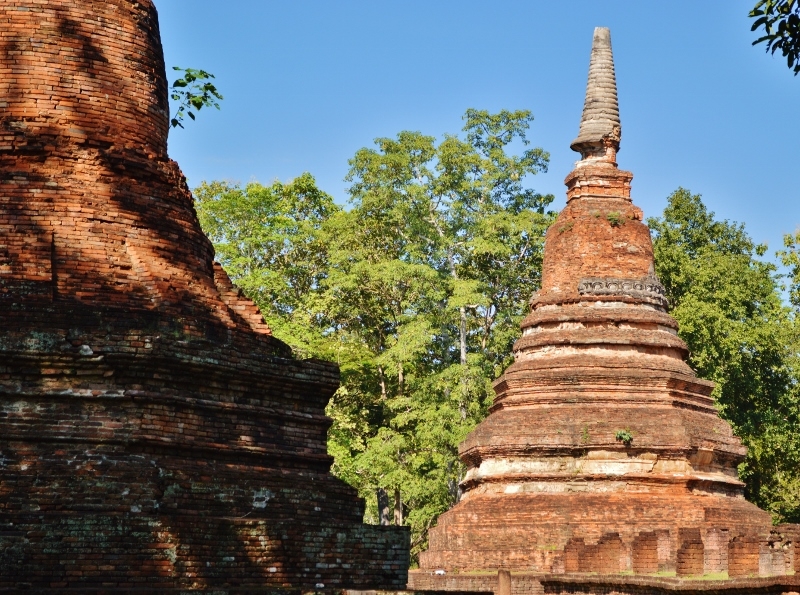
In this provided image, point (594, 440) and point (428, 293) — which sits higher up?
point (428, 293)

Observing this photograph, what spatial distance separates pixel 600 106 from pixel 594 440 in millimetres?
7224

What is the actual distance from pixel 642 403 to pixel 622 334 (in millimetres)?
1448

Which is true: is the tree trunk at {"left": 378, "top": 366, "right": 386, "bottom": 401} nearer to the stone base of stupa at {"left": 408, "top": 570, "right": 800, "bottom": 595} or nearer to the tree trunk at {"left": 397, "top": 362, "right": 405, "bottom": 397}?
the tree trunk at {"left": 397, "top": 362, "right": 405, "bottom": 397}

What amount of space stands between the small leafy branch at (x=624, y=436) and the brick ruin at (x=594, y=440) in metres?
0.02

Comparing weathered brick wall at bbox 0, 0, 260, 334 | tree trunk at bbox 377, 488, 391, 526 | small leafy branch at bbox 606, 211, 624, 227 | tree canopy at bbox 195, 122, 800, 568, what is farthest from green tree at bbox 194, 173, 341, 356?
weathered brick wall at bbox 0, 0, 260, 334

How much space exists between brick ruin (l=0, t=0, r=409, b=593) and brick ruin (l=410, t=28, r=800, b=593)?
24.9 feet

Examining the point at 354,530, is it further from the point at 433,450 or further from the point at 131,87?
the point at 433,450

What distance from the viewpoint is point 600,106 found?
24969 mm

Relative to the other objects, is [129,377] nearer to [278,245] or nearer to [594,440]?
[594,440]

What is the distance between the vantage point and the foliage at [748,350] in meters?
29.7

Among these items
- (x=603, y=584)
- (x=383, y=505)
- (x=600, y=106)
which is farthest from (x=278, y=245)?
(x=603, y=584)

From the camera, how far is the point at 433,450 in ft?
95.2

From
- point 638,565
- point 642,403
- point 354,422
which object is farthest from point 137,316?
point 354,422

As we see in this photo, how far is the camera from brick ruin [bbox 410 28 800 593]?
19.6 metres
